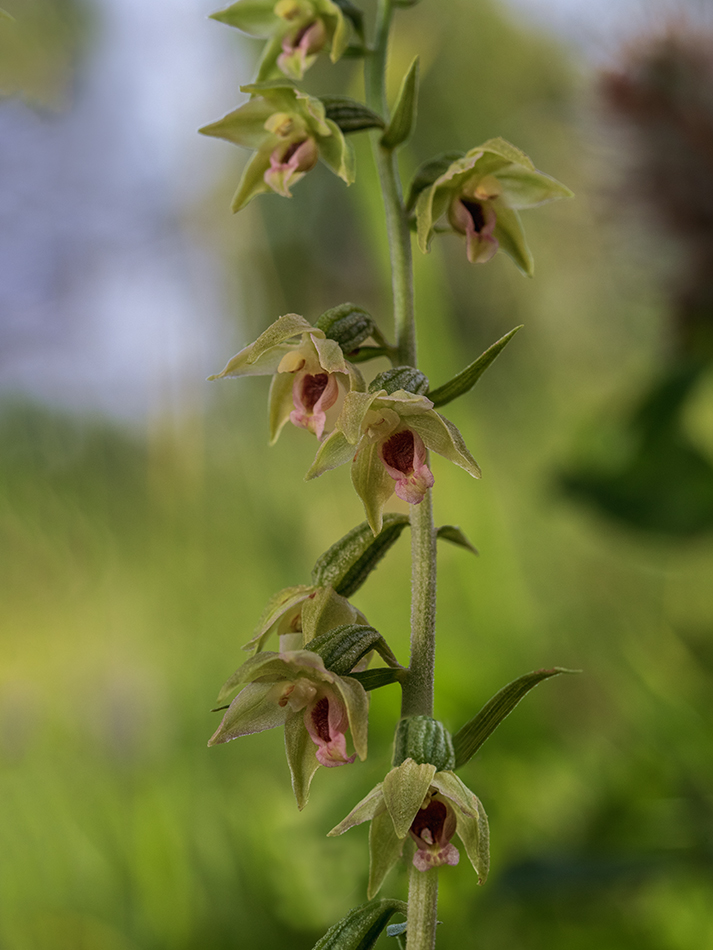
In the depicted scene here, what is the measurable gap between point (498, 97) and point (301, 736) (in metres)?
3.90

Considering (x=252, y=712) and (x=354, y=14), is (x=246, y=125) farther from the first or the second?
(x=252, y=712)

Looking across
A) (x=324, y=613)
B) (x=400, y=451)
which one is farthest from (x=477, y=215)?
(x=324, y=613)

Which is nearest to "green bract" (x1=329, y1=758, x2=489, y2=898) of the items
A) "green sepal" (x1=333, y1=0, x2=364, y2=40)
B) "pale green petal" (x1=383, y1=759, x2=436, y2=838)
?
"pale green petal" (x1=383, y1=759, x2=436, y2=838)

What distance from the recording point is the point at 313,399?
583mm

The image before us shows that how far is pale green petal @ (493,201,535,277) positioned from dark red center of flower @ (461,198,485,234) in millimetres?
28

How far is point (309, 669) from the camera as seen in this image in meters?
0.51

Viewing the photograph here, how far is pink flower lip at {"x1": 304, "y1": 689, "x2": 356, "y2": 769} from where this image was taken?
51cm

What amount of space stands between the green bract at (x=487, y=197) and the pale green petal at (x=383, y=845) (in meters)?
0.39

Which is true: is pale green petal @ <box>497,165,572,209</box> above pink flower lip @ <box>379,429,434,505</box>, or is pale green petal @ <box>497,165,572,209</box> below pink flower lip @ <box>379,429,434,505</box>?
above

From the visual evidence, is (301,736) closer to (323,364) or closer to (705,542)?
(323,364)

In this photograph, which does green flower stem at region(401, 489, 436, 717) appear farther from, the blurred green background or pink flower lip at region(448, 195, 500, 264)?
the blurred green background

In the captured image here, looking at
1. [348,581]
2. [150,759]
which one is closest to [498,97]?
[150,759]

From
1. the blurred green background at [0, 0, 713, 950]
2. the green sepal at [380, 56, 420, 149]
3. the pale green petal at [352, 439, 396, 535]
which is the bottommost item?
the blurred green background at [0, 0, 713, 950]

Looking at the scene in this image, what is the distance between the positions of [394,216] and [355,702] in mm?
360
